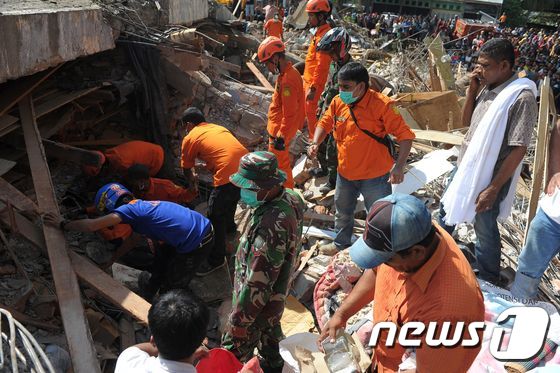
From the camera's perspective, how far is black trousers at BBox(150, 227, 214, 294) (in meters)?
4.18

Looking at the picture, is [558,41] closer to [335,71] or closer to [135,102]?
[335,71]

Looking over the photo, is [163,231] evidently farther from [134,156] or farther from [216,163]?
[134,156]

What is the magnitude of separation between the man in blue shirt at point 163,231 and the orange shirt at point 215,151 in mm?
687

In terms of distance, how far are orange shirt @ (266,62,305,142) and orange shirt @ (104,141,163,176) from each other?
1461mm

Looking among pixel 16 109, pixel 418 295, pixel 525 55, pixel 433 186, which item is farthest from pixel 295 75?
pixel 525 55

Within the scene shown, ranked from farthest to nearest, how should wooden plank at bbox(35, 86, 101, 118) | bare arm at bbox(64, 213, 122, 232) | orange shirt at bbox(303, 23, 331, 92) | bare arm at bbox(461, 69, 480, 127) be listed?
orange shirt at bbox(303, 23, 331, 92), wooden plank at bbox(35, 86, 101, 118), bare arm at bbox(461, 69, 480, 127), bare arm at bbox(64, 213, 122, 232)

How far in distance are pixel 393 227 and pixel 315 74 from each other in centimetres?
453

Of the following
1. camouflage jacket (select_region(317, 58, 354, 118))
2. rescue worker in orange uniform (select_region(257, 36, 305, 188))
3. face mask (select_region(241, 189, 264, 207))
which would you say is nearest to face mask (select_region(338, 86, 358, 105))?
rescue worker in orange uniform (select_region(257, 36, 305, 188))

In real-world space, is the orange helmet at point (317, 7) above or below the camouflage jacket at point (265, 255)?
above

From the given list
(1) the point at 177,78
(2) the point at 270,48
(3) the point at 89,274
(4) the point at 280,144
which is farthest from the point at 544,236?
(1) the point at 177,78

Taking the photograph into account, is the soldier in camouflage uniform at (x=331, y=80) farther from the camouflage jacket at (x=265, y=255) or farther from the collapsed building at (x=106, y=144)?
the camouflage jacket at (x=265, y=255)

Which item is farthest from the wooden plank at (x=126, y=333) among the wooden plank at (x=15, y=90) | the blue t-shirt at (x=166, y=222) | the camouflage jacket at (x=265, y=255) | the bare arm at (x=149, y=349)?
the wooden plank at (x=15, y=90)

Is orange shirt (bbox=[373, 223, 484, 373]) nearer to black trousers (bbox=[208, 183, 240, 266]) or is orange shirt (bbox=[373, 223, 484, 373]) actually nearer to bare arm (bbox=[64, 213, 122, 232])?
bare arm (bbox=[64, 213, 122, 232])

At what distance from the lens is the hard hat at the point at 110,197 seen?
407 centimetres
